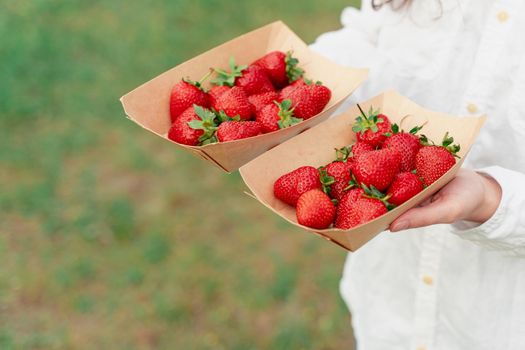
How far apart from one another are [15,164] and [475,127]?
1962 millimetres

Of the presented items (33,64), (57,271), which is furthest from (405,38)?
(33,64)

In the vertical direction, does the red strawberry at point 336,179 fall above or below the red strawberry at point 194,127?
below

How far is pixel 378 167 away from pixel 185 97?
0.36m

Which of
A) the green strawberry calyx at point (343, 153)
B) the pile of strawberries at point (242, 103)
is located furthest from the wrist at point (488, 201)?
the pile of strawberries at point (242, 103)

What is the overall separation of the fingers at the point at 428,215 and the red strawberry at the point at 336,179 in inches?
5.8

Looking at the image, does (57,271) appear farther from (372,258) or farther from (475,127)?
(475,127)

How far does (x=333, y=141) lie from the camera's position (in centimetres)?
114

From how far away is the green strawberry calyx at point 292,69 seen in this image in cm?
126

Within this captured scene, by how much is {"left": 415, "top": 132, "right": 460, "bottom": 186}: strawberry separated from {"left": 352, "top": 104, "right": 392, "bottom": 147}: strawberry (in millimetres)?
84

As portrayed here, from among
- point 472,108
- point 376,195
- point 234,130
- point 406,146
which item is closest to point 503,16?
point 472,108

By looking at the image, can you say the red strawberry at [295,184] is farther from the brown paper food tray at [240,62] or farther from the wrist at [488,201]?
the wrist at [488,201]

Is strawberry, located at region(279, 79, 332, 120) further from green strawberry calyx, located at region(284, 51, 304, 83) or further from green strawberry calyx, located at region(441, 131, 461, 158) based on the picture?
green strawberry calyx, located at region(441, 131, 461, 158)

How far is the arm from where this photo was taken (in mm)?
936

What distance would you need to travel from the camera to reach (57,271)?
2178 mm
